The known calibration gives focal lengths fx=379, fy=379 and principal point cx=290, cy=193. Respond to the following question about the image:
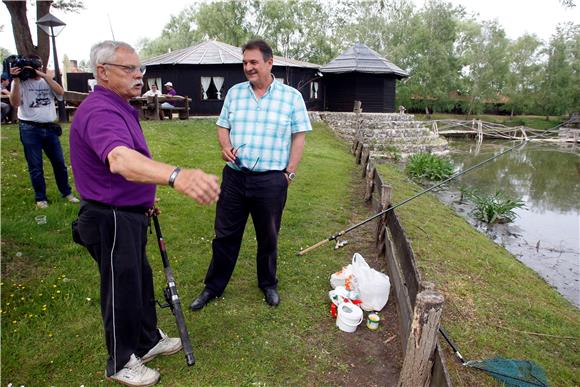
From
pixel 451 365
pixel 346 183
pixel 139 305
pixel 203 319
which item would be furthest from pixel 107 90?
pixel 346 183

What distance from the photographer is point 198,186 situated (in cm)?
176

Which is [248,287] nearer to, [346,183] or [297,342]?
[297,342]

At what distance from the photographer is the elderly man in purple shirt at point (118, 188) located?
6.07 feet

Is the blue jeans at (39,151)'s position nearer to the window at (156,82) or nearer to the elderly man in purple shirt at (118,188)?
the elderly man in purple shirt at (118,188)

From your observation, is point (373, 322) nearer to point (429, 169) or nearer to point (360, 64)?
point (429, 169)

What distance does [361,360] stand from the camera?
10.6 feet

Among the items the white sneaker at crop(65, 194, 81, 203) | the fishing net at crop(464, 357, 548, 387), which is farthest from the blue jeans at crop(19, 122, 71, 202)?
the fishing net at crop(464, 357, 548, 387)

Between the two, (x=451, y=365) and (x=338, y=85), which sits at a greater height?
(x=338, y=85)

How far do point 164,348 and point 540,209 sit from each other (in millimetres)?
12670

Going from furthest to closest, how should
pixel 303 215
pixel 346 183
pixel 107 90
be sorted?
pixel 346 183, pixel 303 215, pixel 107 90

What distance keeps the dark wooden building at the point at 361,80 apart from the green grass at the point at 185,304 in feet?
64.3

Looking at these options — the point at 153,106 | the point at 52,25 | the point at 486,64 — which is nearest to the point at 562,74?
the point at 486,64

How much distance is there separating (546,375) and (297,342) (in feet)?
8.02

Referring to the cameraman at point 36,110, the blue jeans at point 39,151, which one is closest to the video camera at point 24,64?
the cameraman at point 36,110
